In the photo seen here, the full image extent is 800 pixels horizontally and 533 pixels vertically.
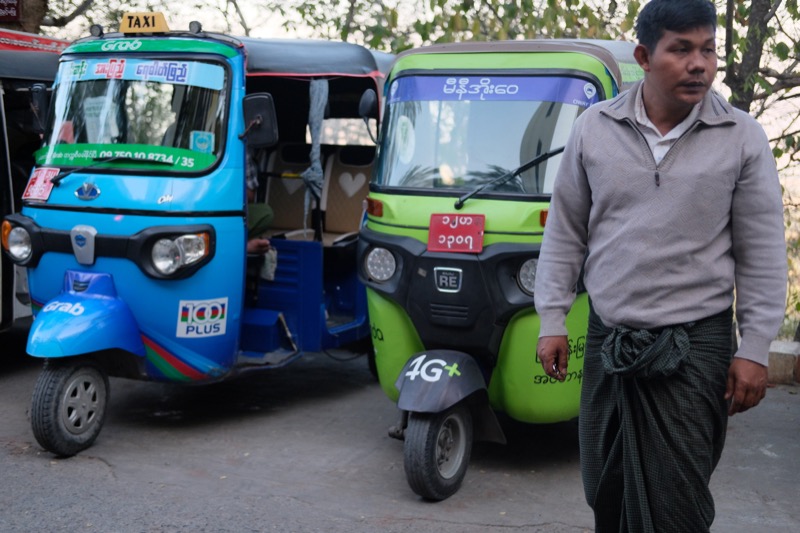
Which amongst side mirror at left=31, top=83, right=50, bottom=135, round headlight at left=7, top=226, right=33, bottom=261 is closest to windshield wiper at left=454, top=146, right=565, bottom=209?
round headlight at left=7, top=226, right=33, bottom=261

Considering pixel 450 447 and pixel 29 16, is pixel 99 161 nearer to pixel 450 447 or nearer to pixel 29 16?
pixel 450 447

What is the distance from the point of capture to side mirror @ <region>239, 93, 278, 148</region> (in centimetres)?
621

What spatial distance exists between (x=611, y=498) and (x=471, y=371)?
204cm

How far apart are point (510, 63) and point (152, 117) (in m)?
2.08

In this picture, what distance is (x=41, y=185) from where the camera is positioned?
638 cm

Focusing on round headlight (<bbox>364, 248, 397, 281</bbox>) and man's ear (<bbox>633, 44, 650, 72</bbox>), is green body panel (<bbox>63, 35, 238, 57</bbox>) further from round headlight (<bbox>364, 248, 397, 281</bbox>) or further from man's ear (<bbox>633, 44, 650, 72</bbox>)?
man's ear (<bbox>633, 44, 650, 72</bbox>)

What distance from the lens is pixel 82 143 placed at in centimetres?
636

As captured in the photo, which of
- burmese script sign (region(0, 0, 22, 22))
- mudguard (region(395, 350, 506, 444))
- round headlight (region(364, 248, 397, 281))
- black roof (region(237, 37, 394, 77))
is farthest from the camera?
burmese script sign (region(0, 0, 22, 22))

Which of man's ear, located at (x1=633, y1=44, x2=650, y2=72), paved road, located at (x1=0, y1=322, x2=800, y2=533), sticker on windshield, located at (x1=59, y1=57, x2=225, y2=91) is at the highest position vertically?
man's ear, located at (x1=633, y1=44, x2=650, y2=72)

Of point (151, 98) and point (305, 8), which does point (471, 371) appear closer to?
point (151, 98)

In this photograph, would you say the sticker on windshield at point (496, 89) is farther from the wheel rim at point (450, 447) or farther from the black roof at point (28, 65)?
the black roof at point (28, 65)

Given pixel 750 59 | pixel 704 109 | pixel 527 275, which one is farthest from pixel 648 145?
pixel 750 59

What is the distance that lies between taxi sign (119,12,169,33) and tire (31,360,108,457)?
76.9 inches

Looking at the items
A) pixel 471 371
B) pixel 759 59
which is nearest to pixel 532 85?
pixel 471 371
